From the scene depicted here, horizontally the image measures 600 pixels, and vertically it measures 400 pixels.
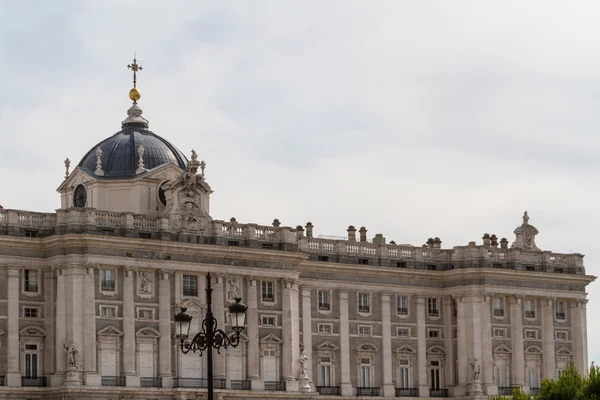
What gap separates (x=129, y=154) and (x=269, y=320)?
42.4ft

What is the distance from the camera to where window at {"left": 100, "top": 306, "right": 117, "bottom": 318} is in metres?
86.9

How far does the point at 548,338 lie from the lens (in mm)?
105438

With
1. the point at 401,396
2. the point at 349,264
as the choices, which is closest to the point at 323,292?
the point at 349,264

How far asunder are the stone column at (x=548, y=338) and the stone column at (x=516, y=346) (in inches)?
82.6

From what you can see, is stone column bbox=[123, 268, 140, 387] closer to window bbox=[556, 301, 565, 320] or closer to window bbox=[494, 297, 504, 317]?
window bbox=[494, 297, 504, 317]

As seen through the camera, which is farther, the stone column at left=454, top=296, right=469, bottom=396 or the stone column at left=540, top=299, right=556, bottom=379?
the stone column at left=540, top=299, right=556, bottom=379

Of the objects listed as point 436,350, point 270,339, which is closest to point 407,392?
point 436,350

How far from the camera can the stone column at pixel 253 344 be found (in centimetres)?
9206

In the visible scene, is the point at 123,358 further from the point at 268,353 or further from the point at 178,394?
the point at 268,353

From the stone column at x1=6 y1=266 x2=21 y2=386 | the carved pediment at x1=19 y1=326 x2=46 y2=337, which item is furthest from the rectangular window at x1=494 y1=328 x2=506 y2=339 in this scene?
the stone column at x1=6 y1=266 x2=21 y2=386

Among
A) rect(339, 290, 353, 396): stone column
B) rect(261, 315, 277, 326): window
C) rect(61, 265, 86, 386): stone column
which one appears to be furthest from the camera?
rect(339, 290, 353, 396): stone column

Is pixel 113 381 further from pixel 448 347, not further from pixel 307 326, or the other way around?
pixel 448 347

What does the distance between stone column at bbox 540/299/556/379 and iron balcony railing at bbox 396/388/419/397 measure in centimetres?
947

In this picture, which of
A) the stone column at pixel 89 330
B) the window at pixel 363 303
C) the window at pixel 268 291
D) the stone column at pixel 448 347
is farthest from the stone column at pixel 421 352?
the stone column at pixel 89 330
